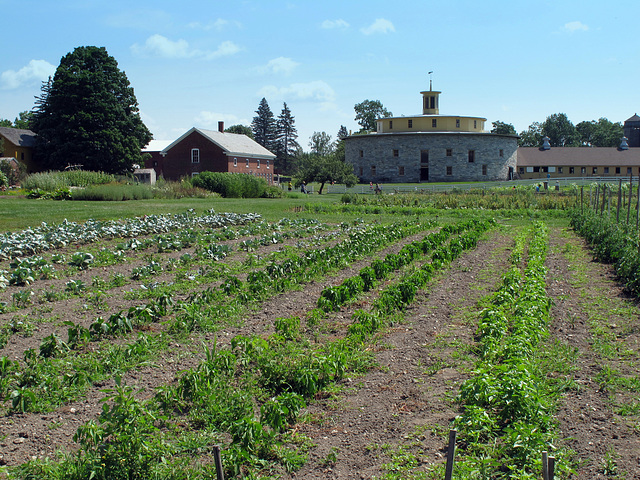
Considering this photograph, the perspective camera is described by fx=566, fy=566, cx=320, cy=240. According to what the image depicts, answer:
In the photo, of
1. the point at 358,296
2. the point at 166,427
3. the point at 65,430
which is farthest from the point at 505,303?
the point at 65,430

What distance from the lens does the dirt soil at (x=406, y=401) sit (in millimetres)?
4359

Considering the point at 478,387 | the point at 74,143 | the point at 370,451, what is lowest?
the point at 370,451

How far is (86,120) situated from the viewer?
1891 inches

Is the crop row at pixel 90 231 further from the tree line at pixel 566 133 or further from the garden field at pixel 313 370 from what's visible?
the tree line at pixel 566 133

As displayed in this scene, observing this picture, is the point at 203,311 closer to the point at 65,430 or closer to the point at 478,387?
the point at 65,430

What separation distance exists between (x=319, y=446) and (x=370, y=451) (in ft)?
1.36

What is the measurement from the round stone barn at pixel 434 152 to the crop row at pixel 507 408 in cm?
6236

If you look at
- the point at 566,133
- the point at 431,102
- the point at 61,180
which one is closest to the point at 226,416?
the point at 61,180

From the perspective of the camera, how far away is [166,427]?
15.6 feet

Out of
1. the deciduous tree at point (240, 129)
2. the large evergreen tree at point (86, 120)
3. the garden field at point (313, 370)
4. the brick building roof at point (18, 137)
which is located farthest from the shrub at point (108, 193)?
the deciduous tree at point (240, 129)

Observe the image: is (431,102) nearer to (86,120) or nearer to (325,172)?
(325,172)

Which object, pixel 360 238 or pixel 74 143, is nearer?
pixel 360 238

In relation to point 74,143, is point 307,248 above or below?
below

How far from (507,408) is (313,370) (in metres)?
1.85
